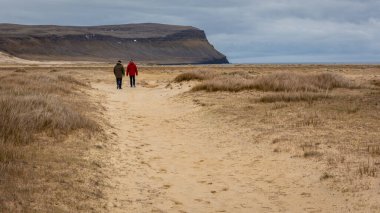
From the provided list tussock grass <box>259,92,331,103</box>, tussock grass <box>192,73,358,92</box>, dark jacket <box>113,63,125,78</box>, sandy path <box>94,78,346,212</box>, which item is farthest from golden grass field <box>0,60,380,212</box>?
dark jacket <box>113,63,125,78</box>

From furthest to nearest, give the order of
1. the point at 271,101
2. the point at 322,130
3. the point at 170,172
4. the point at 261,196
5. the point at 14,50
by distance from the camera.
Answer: the point at 14,50 → the point at 271,101 → the point at 322,130 → the point at 170,172 → the point at 261,196

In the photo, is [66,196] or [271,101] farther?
[271,101]

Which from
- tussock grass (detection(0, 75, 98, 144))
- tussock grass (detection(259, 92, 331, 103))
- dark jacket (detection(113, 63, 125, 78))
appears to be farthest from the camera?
dark jacket (detection(113, 63, 125, 78))

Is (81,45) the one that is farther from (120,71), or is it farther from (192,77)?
(120,71)

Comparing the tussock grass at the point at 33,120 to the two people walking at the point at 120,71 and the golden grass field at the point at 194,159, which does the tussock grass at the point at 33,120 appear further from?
the two people walking at the point at 120,71

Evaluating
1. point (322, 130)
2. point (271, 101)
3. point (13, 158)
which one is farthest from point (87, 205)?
point (271, 101)

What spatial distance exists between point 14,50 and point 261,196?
479 feet

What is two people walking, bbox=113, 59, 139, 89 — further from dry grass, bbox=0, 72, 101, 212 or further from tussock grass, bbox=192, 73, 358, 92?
dry grass, bbox=0, 72, 101, 212

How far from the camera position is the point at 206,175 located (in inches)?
333

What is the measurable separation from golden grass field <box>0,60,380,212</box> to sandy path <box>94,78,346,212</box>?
0.05ft

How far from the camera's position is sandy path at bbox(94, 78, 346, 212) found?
22.4ft

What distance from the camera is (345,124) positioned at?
477 inches

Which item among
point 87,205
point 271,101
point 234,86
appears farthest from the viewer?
point 234,86

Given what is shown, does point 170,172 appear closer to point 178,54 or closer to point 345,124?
point 345,124
